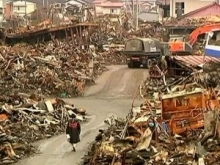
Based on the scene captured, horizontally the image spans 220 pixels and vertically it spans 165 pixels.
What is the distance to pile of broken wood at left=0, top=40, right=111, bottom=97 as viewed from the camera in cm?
2992

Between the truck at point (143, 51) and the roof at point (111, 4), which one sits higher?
the roof at point (111, 4)

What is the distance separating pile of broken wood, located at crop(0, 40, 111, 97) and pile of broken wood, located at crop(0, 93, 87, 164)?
3816 mm

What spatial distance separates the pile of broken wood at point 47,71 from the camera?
29.9 m

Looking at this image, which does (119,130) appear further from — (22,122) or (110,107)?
(110,107)

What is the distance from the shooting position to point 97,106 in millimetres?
27188

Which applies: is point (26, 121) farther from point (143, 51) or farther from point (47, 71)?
point (143, 51)

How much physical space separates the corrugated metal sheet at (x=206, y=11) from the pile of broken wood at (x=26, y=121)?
3050 cm

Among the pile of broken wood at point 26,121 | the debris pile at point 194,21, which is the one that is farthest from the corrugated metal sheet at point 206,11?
the pile of broken wood at point 26,121

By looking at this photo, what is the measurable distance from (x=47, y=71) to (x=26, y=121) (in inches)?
370

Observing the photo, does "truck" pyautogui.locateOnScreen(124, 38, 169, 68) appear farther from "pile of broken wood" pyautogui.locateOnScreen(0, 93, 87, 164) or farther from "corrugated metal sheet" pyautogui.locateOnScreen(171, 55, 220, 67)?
"pile of broken wood" pyautogui.locateOnScreen(0, 93, 87, 164)

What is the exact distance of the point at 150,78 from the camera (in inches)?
1166

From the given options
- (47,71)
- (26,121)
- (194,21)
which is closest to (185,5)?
(194,21)

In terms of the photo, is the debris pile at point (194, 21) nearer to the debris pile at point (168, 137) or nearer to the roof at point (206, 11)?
the roof at point (206, 11)

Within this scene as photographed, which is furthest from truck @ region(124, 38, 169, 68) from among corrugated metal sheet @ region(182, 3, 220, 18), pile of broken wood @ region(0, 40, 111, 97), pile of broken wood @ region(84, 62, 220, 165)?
pile of broken wood @ region(84, 62, 220, 165)
